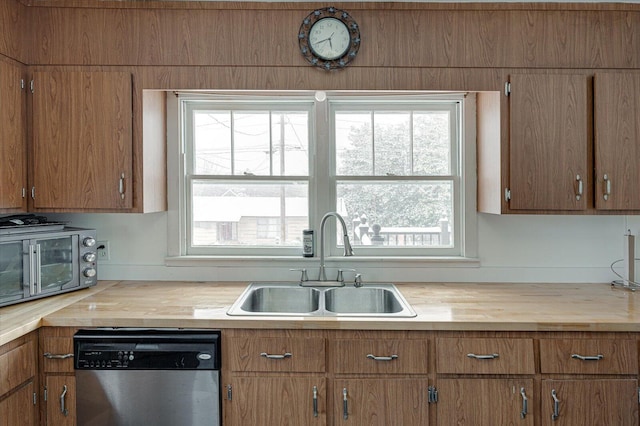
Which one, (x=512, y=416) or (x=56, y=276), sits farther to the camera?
(x=56, y=276)

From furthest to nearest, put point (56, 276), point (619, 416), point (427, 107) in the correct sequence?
point (427, 107) → point (56, 276) → point (619, 416)

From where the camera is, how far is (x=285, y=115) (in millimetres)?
2619

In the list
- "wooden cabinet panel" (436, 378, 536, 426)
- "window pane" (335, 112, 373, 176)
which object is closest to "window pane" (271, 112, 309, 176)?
"window pane" (335, 112, 373, 176)

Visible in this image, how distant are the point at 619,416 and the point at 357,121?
1932 mm

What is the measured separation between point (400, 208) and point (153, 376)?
163 centimetres

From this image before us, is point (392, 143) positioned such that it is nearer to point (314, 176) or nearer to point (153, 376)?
point (314, 176)

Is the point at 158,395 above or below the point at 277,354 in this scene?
below

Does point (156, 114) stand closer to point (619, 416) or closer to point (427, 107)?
point (427, 107)

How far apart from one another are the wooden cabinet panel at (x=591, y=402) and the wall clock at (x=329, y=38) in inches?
69.9

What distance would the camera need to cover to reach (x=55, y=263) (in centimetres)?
217

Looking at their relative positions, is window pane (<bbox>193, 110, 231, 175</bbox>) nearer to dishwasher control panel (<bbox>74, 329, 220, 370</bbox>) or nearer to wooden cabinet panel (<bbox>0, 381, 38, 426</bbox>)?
dishwasher control panel (<bbox>74, 329, 220, 370</bbox>)

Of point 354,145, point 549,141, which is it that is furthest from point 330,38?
point 549,141

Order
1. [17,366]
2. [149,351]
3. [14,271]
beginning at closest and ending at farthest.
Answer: [17,366] → [149,351] → [14,271]

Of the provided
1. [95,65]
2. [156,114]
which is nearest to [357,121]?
[156,114]
